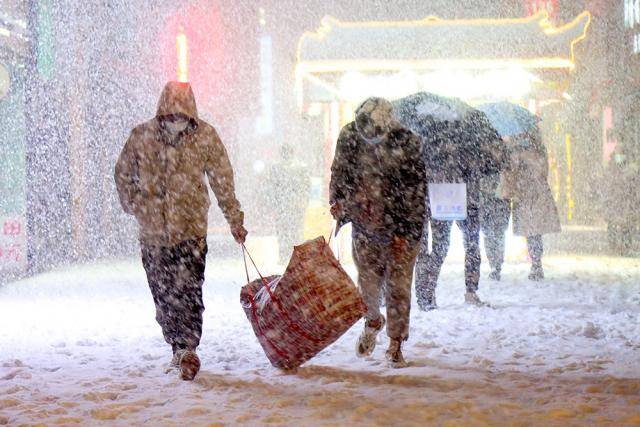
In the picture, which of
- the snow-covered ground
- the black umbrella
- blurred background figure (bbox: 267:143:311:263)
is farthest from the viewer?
blurred background figure (bbox: 267:143:311:263)

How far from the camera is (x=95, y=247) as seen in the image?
57.6 ft

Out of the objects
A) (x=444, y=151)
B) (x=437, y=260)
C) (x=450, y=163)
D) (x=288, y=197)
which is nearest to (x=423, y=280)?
(x=437, y=260)

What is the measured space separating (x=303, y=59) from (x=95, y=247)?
242 inches

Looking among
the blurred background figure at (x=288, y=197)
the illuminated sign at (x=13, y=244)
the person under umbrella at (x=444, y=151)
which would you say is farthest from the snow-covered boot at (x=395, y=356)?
the blurred background figure at (x=288, y=197)

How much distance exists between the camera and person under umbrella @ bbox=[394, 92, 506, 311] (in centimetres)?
851

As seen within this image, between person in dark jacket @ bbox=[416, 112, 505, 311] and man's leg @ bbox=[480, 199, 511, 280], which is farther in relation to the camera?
man's leg @ bbox=[480, 199, 511, 280]

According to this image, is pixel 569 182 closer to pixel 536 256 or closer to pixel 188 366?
pixel 536 256

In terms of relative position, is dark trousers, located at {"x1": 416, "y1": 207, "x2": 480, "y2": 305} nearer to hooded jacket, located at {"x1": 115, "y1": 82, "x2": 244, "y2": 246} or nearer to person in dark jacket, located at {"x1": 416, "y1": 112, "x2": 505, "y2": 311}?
person in dark jacket, located at {"x1": 416, "y1": 112, "x2": 505, "y2": 311}

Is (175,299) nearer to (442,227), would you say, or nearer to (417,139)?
(417,139)

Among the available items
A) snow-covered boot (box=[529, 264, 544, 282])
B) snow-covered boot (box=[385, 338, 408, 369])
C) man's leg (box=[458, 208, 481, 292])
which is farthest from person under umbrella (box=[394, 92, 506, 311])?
snow-covered boot (box=[529, 264, 544, 282])

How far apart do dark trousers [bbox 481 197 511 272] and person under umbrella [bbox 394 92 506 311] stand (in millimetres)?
2665

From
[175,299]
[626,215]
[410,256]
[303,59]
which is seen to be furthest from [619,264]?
[175,299]

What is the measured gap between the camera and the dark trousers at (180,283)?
563 centimetres

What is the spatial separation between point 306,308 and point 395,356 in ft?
2.78
